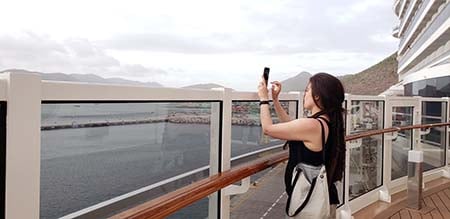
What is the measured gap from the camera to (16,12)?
26.8 ft

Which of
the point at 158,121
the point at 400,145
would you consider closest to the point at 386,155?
the point at 400,145

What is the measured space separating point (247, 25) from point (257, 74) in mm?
18597

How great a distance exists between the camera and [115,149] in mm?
1274

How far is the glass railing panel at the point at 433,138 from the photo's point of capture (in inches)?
195

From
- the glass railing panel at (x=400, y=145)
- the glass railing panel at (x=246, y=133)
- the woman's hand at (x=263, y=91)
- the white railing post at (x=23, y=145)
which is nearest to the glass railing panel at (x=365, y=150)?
the glass railing panel at (x=400, y=145)

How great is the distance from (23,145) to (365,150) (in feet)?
11.3

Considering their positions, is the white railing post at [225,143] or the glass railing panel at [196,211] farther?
the white railing post at [225,143]

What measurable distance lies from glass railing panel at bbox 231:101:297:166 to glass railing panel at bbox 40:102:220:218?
0.74ft

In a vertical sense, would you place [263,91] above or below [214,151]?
above

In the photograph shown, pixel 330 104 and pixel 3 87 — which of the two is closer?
pixel 3 87

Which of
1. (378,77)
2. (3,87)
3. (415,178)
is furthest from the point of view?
(378,77)

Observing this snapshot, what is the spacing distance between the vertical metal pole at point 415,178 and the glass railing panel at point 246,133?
2.54 metres

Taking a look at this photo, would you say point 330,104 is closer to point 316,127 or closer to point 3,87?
point 316,127

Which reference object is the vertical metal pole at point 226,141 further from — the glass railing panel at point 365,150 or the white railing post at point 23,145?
the glass railing panel at point 365,150
